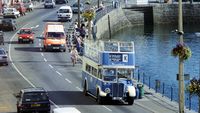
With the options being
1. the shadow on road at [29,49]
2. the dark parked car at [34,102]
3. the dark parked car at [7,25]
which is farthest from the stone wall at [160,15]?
the dark parked car at [34,102]

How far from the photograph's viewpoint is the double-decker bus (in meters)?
48.8

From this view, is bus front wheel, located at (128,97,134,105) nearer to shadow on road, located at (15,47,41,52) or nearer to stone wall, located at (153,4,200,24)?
shadow on road, located at (15,47,41,52)

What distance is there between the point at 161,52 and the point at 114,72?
199 ft

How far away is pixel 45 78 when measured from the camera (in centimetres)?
6312

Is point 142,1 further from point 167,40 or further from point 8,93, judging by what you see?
point 8,93

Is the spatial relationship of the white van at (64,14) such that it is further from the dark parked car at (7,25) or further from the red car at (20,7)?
the red car at (20,7)

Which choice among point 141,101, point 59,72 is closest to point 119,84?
point 141,101

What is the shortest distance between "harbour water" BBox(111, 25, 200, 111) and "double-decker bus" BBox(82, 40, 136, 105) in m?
8.02

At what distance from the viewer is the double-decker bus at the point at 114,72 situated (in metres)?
48.8

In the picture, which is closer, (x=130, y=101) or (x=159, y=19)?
(x=130, y=101)

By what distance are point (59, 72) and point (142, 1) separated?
9272 centimetres

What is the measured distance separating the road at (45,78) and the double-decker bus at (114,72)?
35.7 inches

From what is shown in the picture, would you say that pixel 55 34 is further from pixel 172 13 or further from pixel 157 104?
pixel 172 13

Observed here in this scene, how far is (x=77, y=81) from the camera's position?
203ft
